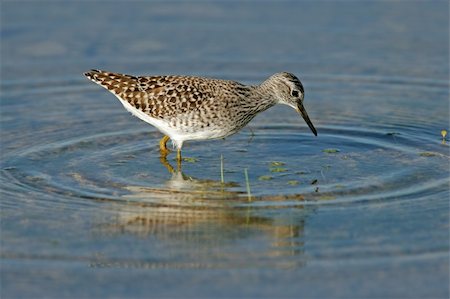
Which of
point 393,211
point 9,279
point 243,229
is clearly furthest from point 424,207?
point 9,279

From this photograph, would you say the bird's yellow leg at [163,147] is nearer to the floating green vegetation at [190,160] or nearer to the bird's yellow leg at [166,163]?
the bird's yellow leg at [166,163]

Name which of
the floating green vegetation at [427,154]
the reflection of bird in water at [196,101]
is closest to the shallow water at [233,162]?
the floating green vegetation at [427,154]

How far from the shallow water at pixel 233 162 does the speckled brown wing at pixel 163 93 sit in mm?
707

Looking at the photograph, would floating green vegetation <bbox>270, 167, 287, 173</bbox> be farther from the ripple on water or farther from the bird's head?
the bird's head

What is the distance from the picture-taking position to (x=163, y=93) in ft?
46.7

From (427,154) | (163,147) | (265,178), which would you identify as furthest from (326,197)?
(163,147)

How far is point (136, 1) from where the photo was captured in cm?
2103

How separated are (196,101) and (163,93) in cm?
51

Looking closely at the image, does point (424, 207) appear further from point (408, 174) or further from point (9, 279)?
point (9, 279)

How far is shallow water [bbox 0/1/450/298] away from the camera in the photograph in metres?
10.2

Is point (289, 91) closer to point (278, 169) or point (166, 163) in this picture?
point (278, 169)

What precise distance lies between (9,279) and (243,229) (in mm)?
2757

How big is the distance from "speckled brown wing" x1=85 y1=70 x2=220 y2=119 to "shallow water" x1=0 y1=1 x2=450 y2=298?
0.71 m

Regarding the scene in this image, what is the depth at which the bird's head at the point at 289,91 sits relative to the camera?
1456cm
